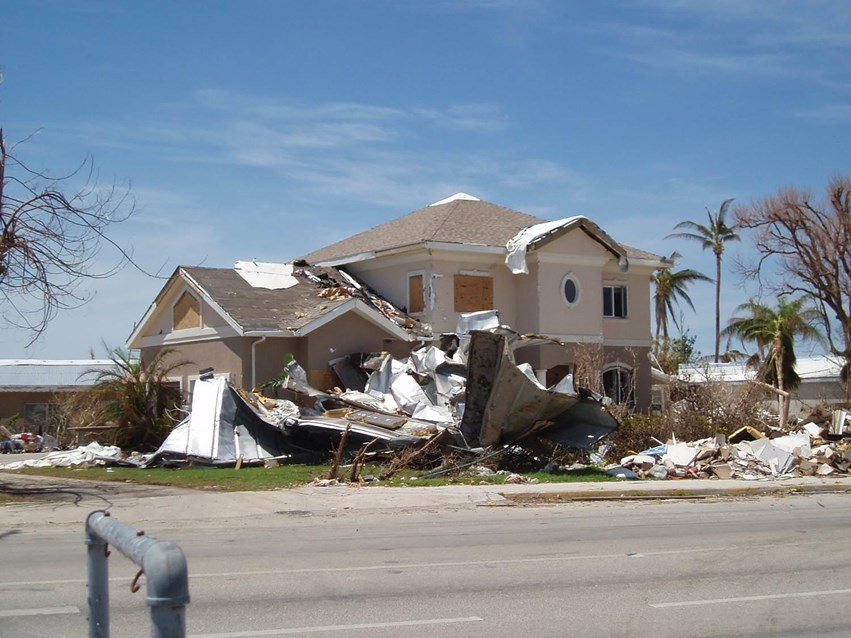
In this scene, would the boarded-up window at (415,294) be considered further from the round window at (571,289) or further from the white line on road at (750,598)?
the white line on road at (750,598)

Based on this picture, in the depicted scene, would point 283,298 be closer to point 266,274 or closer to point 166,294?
point 266,274

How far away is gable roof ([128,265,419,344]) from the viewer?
2850 centimetres

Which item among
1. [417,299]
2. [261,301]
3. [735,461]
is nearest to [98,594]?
[735,461]

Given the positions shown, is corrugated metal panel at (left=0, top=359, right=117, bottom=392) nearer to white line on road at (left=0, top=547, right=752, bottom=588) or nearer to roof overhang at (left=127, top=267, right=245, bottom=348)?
roof overhang at (left=127, top=267, right=245, bottom=348)

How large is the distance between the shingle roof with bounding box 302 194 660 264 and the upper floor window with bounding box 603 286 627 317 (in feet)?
4.59

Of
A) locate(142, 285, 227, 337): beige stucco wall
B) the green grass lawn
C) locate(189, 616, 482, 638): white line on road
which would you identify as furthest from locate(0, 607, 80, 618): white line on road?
locate(142, 285, 227, 337): beige stucco wall

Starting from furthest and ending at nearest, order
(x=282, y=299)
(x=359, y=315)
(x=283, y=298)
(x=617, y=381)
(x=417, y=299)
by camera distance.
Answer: (x=617, y=381) → (x=417, y=299) → (x=283, y=298) → (x=282, y=299) → (x=359, y=315)

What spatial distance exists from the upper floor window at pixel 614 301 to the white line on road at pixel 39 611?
28.7 m

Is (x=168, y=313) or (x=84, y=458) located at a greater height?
(x=168, y=313)

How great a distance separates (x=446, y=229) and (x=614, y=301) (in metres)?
7.20

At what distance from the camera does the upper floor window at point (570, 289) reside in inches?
1296

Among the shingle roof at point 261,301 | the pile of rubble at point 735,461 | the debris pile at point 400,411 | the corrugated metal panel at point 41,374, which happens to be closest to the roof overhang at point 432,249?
the shingle roof at point 261,301

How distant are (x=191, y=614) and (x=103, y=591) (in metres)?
4.77

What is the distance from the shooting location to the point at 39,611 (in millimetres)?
8078
